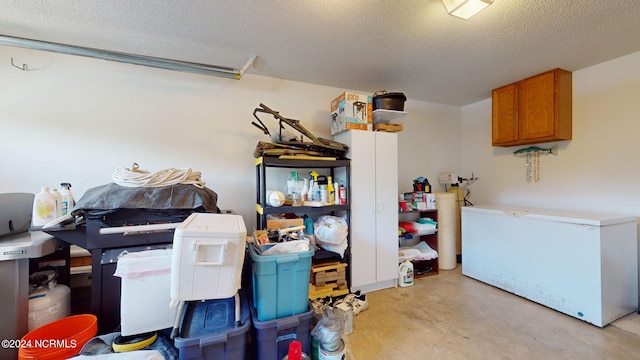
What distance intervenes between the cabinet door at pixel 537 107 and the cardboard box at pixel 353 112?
1.86 meters

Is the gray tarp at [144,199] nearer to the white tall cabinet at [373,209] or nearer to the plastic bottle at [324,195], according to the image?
the plastic bottle at [324,195]

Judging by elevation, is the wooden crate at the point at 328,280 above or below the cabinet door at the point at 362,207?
below

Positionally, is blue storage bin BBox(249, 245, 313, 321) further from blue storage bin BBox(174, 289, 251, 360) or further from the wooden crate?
the wooden crate

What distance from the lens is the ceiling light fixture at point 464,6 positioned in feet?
4.94

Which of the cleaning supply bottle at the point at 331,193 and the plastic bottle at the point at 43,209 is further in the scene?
the cleaning supply bottle at the point at 331,193

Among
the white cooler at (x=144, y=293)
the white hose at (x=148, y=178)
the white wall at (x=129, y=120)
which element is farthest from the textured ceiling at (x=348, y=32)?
the white cooler at (x=144, y=293)

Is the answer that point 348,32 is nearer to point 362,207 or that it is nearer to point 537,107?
point 362,207

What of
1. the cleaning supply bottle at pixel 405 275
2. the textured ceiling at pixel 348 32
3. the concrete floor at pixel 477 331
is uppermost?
the textured ceiling at pixel 348 32

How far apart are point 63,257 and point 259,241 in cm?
149

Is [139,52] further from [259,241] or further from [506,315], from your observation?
[506,315]

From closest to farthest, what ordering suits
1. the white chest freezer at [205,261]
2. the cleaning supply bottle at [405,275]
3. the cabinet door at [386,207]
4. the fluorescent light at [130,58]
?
1. the white chest freezer at [205,261]
2. the fluorescent light at [130,58]
3. the cabinet door at [386,207]
4. the cleaning supply bottle at [405,275]

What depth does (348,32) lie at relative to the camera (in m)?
1.95

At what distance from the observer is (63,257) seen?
5.95 ft

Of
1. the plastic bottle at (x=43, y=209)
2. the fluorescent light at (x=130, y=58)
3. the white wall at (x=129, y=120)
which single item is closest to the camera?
the plastic bottle at (x=43, y=209)
